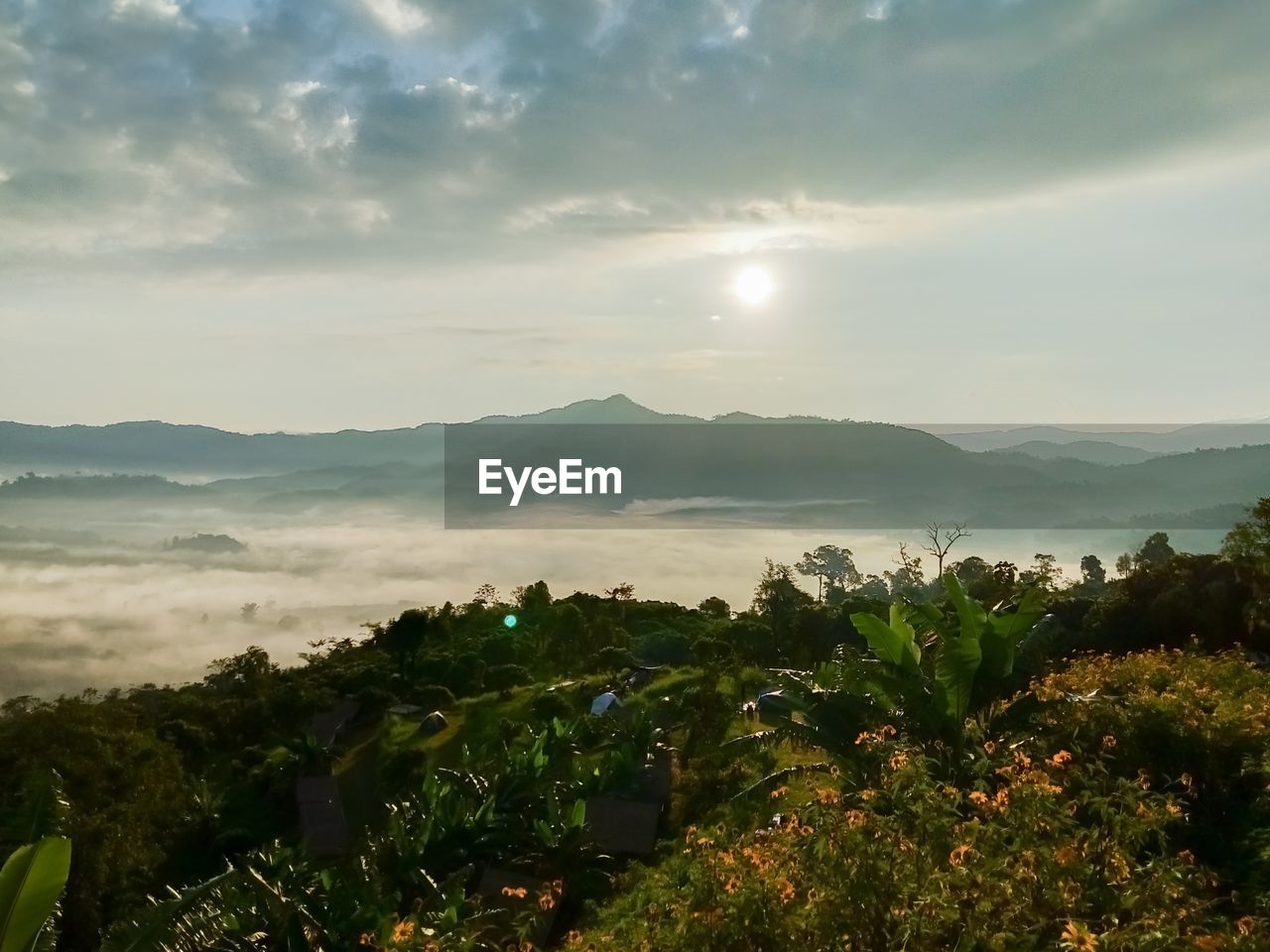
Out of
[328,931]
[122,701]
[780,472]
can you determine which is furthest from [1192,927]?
[780,472]

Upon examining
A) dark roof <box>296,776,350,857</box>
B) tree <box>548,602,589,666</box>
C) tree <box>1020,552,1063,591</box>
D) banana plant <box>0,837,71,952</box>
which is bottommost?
dark roof <box>296,776,350,857</box>

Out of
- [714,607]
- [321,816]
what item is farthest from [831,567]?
[321,816]

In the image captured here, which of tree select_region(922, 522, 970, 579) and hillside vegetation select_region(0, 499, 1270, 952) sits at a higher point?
tree select_region(922, 522, 970, 579)

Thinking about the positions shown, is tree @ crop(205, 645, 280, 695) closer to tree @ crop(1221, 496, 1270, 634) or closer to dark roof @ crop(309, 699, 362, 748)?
dark roof @ crop(309, 699, 362, 748)

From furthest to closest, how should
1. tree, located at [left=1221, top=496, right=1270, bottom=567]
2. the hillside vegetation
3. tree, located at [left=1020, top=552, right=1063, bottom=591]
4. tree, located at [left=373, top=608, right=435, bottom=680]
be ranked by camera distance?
tree, located at [left=373, top=608, right=435, bottom=680] < tree, located at [left=1020, top=552, right=1063, bottom=591] < tree, located at [left=1221, top=496, right=1270, bottom=567] < the hillside vegetation

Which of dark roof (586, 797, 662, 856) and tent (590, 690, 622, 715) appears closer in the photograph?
dark roof (586, 797, 662, 856)

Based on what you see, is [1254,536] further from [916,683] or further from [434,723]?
[434,723]

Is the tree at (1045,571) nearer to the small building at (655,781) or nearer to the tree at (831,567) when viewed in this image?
the small building at (655,781)

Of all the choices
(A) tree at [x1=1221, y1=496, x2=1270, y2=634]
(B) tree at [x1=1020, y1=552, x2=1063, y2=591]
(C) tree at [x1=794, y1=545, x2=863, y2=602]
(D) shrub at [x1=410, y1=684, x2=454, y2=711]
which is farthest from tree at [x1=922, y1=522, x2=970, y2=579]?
(C) tree at [x1=794, y1=545, x2=863, y2=602]
